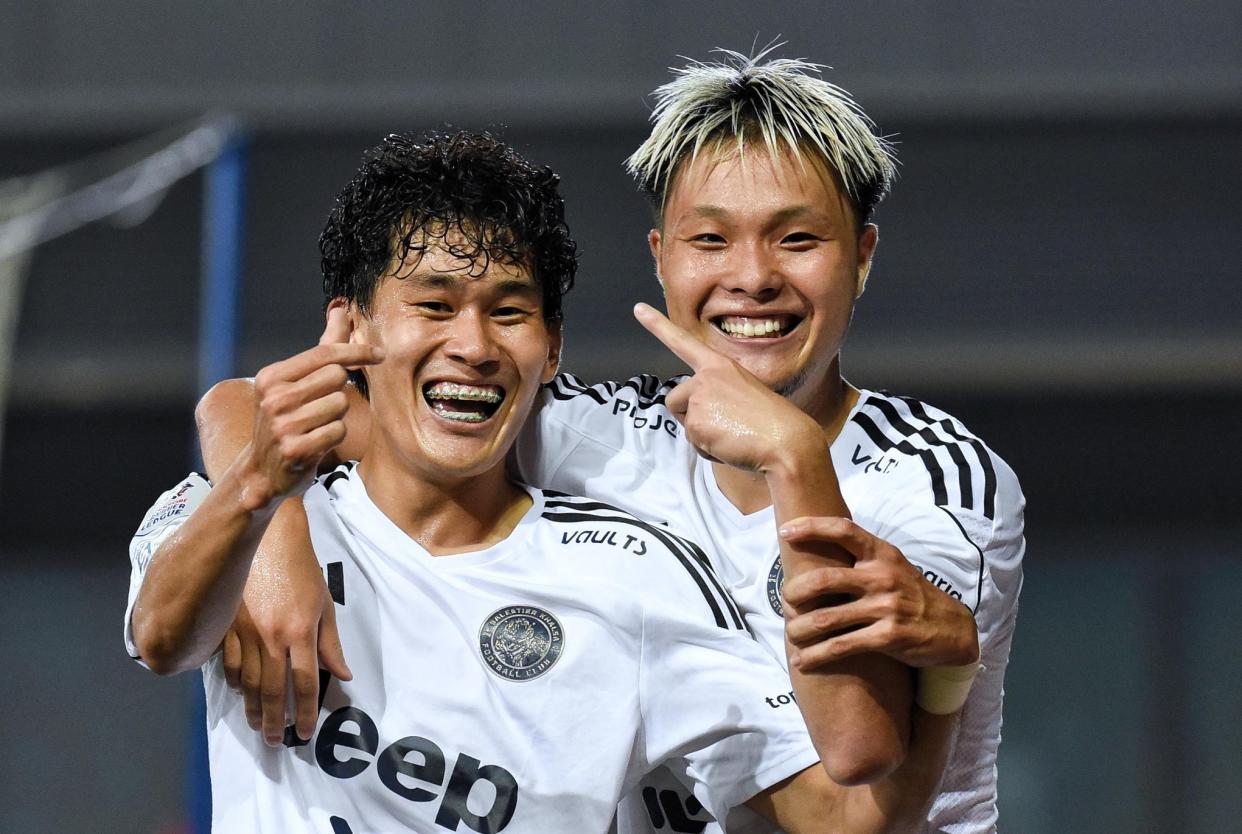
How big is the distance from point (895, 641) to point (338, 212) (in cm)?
137

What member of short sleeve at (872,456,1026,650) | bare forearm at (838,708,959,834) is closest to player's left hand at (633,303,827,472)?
short sleeve at (872,456,1026,650)

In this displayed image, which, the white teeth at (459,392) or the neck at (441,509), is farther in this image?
the neck at (441,509)

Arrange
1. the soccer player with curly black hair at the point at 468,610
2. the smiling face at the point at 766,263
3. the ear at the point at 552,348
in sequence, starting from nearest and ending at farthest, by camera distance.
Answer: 1. the soccer player with curly black hair at the point at 468,610
2. the ear at the point at 552,348
3. the smiling face at the point at 766,263

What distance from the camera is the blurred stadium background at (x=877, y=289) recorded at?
9336 mm

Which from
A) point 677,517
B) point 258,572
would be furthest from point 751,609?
point 258,572

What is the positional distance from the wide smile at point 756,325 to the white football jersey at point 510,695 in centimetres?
47

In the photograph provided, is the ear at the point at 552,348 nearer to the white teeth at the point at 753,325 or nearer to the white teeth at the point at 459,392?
the white teeth at the point at 459,392

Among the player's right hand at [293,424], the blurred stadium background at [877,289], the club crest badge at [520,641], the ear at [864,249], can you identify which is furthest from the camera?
the blurred stadium background at [877,289]

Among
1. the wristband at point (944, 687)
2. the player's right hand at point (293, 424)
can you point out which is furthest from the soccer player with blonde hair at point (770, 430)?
the player's right hand at point (293, 424)

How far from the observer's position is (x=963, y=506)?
2.83 m

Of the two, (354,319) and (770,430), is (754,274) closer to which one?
(770,430)

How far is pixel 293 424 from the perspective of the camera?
2238 millimetres

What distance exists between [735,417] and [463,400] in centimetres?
52

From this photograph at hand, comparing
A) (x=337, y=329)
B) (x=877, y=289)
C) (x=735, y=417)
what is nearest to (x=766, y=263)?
(x=735, y=417)
